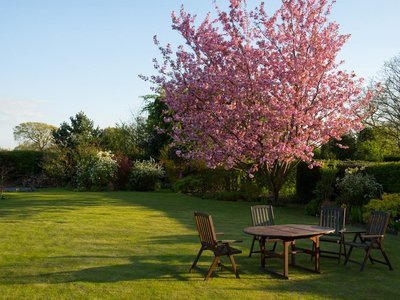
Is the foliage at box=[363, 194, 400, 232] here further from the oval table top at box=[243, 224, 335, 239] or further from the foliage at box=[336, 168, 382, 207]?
the oval table top at box=[243, 224, 335, 239]

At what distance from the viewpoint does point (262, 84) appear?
52.7 feet

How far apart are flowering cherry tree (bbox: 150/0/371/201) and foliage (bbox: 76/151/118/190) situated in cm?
1008

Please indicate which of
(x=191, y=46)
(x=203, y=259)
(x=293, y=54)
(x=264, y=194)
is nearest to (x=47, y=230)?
(x=203, y=259)

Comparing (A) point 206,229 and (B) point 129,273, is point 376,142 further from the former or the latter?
(B) point 129,273

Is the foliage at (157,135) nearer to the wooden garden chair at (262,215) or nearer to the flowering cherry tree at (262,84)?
the flowering cherry tree at (262,84)

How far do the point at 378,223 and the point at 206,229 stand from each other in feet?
11.1

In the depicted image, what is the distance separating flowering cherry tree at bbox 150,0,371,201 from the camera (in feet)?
53.2

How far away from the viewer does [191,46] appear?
16891 millimetres

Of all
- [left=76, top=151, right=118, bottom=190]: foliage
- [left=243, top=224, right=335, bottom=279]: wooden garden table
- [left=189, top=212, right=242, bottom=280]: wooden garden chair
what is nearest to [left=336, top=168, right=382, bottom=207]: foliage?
[left=243, top=224, right=335, bottom=279]: wooden garden table

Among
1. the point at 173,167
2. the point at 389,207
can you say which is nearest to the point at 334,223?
the point at 389,207

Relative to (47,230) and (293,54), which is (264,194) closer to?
(293,54)

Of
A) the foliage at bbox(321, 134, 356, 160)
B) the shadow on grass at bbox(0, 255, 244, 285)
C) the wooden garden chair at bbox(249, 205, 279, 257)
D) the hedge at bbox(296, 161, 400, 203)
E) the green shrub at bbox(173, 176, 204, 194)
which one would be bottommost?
the shadow on grass at bbox(0, 255, 244, 285)

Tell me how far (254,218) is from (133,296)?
370 cm

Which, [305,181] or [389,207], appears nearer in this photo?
[389,207]
